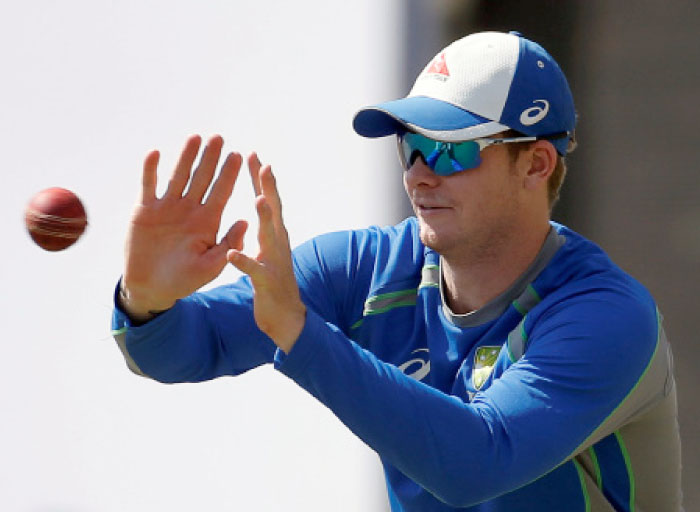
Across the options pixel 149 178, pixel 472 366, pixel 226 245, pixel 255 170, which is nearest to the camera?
pixel 255 170

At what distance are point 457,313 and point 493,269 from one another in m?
0.14

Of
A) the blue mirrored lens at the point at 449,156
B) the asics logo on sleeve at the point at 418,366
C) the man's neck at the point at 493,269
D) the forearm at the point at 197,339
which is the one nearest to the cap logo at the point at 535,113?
the blue mirrored lens at the point at 449,156

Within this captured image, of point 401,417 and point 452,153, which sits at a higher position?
point 452,153

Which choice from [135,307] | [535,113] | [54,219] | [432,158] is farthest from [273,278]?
[54,219]

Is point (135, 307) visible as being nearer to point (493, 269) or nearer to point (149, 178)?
point (149, 178)

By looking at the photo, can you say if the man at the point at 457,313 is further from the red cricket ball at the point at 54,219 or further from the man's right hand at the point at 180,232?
the red cricket ball at the point at 54,219

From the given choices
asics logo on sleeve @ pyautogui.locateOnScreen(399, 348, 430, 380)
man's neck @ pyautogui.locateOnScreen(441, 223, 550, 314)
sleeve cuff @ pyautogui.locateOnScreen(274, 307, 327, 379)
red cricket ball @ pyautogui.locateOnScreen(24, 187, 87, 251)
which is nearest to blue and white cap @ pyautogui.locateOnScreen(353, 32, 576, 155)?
man's neck @ pyautogui.locateOnScreen(441, 223, 550, 314)

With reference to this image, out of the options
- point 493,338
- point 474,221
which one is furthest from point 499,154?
point 493,338

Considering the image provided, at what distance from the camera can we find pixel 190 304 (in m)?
3.17

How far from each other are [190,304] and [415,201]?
1.91 feet

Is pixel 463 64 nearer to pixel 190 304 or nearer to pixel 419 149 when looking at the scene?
pixel 419 149

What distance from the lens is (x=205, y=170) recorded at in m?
2.94

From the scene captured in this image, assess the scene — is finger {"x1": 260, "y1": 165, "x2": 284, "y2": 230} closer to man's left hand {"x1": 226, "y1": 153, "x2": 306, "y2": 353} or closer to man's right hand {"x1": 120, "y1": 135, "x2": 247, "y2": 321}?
man's left hand {"x1": 226, "y1": 153, "x2": 306, "y2": 353}

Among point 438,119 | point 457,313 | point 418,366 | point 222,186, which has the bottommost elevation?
point 418,366
